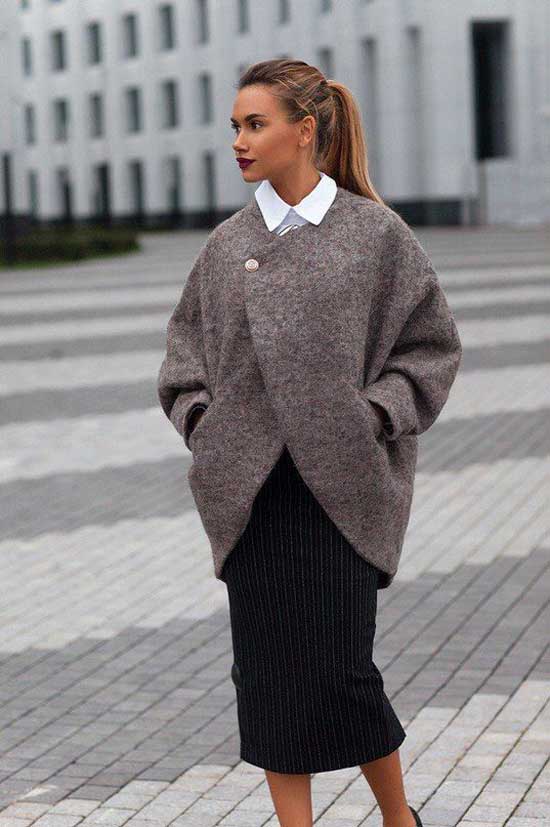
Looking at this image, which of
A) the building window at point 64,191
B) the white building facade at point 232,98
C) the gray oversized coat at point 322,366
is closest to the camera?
the gray oversized coat at point 322,366

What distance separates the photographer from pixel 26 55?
74.9 m

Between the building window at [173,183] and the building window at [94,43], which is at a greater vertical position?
the building window at [94,43]

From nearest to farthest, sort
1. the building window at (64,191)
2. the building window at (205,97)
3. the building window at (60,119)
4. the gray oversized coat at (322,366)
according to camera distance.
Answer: the gray oversized coat at (322,366) < the building window at (205,97) < the building window at (60,119) < the building window at (64,191)

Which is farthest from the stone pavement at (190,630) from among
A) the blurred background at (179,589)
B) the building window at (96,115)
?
the building window at (96,115)

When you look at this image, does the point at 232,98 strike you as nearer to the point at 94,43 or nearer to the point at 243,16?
the point at 243,16

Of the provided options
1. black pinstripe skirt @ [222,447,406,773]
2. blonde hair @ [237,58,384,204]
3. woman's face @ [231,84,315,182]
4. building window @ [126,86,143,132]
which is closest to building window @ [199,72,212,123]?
building window @ [126,86,143,132]

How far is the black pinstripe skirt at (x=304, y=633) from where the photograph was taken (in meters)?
3.19

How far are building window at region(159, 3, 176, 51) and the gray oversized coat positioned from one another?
208 feet

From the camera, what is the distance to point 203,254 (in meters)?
3.29

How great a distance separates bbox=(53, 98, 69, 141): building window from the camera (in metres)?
74.4

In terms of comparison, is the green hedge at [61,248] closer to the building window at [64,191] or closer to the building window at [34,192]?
the building window at [64,191]

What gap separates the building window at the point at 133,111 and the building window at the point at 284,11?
11060 millimetres

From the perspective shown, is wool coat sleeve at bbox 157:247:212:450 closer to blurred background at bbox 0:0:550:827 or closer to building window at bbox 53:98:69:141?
blurred background at bbox 0:0:550:827

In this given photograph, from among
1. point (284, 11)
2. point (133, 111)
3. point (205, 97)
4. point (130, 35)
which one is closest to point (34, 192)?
point (133, 111)
